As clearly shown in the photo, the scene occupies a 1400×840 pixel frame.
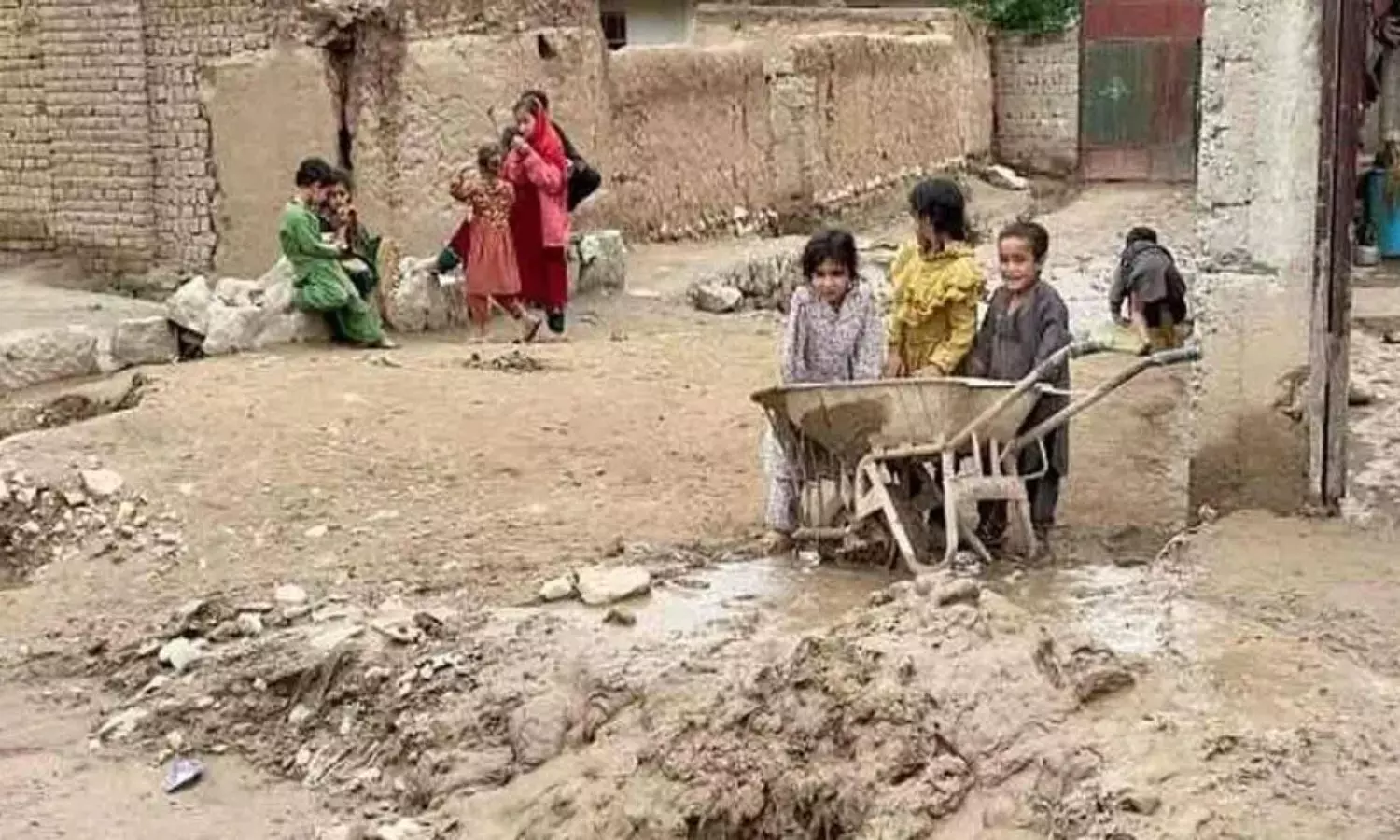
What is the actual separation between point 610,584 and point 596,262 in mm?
7147

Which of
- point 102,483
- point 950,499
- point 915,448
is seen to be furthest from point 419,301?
point 950,499

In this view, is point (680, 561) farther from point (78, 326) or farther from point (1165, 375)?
point (78, 326)

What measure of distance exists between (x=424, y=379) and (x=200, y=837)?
411 cm

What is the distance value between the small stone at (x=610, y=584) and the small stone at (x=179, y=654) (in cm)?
126

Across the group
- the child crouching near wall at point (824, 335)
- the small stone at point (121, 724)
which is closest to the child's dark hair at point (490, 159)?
the child crouching near wall at point (824, 335)

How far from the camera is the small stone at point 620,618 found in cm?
605

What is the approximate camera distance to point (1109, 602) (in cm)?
593

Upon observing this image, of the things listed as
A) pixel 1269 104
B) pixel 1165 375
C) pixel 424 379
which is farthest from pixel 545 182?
pixel 1269 104

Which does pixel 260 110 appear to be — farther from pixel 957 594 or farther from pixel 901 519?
pixel 957 594

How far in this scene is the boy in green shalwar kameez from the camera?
33.9ft

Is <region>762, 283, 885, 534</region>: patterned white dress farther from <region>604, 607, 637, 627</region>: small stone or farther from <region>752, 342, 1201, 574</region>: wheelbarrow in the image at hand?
<region>604, 607, 637, 627</region>: small stone

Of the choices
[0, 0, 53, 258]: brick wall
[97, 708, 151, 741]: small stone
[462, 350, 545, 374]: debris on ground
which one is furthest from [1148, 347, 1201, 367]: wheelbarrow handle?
[0, 0, 53, 258]: brick wall

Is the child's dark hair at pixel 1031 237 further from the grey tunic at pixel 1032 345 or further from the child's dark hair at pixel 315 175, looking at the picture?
the child's dark hair at pixel 315 175

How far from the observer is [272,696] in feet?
20.4
